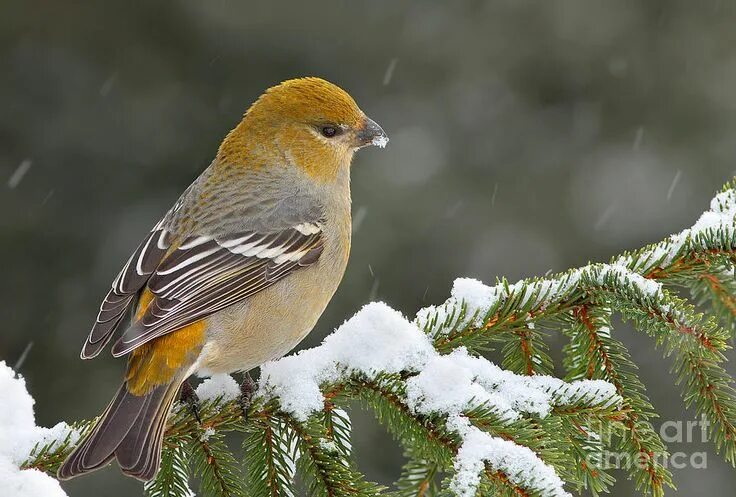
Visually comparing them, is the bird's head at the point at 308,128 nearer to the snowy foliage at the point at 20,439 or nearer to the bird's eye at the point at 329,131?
the bird's eye at the point at 329,131

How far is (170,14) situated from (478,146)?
102 inches

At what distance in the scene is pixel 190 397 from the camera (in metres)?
3.15

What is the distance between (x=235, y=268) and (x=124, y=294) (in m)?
0.45

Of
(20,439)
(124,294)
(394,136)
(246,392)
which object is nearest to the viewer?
(20,439)

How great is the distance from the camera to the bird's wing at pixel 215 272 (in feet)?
10.3

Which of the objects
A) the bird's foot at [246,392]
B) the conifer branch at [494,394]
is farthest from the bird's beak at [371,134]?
the bird's foot at [246,392]

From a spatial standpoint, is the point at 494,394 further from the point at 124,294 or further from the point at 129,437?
the point at 124,294

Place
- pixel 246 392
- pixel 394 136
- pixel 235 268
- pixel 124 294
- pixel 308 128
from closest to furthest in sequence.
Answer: pixel 246 392
pixel 124 294
pixel 235 268
pixel 308 128
pixel 394 136

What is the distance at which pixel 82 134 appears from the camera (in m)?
6.55

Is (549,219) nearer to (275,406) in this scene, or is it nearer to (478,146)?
(478,146)

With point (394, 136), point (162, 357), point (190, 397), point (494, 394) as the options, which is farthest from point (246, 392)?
point (394, 136)

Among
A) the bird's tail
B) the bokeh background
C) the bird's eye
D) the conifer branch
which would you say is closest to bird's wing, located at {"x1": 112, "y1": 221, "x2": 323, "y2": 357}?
the bird's tail

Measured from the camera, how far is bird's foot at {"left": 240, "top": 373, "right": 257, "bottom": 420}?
298 cm

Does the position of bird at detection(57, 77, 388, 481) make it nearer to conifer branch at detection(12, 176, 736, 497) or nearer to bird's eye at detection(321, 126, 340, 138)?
bird's eye at detection(321, 126, 340, 138)
